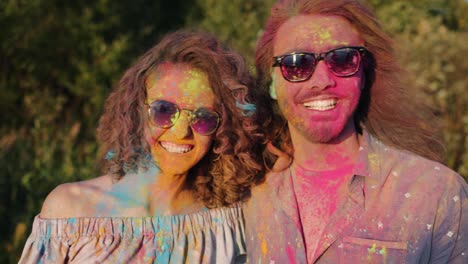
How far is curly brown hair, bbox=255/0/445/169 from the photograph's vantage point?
310 centimetres

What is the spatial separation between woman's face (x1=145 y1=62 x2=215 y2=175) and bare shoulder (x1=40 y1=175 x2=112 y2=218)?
1.11 ft

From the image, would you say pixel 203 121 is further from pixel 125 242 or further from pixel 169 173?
pixel 125 242

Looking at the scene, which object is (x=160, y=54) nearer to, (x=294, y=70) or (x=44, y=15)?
(x=294, y=70)

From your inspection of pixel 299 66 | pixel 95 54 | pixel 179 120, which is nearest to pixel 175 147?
pixel 179 120

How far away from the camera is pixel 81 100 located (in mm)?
9359

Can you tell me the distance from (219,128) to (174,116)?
23 centimetres

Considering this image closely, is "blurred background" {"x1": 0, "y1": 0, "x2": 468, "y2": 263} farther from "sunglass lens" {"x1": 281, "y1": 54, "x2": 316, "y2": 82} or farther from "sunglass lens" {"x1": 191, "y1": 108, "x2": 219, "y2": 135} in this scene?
"sunglass lens" {"x1": 281, "y1": 54, "x2": 316, "y2": 82}

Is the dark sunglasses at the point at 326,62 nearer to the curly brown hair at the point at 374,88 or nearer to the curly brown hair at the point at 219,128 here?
the curly brown hair at the point at 374,88

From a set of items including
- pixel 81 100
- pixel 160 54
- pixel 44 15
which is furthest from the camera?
pixel 81 100

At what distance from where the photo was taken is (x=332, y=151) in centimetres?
309

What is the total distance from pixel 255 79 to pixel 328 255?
97 centimetres

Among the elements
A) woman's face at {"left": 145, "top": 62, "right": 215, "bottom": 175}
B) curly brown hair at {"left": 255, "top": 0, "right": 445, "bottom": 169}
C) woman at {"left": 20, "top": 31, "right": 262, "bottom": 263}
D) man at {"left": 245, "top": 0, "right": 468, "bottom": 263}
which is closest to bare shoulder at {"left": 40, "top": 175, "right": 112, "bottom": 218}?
woman at {"left": 20, "top": 31, "right": 262, "bottom": 263}

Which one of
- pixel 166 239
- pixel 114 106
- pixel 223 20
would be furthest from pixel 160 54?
pixel 223 20

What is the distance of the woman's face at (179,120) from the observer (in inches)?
120
